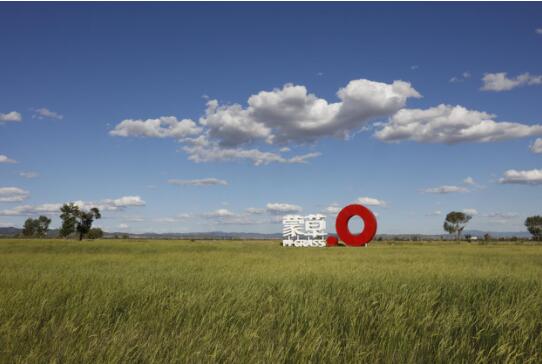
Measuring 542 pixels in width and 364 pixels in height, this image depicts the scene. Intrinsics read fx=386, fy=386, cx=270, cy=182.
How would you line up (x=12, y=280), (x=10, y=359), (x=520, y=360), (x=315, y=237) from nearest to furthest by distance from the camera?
(x=10, y=359), (x=520, y=360), (x=12, y=280), (x=315, y=237)

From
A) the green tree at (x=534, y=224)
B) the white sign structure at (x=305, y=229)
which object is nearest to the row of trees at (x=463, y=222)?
the green tree at (x=534, y=224)

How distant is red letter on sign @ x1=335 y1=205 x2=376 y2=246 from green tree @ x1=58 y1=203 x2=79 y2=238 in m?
67.6

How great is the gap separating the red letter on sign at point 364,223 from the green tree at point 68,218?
222ft

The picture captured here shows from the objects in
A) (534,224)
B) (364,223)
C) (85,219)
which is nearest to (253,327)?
(364,223)

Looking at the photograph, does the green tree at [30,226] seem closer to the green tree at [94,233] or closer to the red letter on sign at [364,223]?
the green tree at [94,233]

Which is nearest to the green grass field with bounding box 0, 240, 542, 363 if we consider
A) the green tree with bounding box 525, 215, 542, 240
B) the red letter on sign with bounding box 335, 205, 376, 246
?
the red letter on sign with bounding box 335, 205, 376, 246

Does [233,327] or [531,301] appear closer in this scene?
[233,327]

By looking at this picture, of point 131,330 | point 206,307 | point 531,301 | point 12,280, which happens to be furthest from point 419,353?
point 12,280

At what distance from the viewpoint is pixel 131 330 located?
4594 millimetres

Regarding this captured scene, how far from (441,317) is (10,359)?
5.26 m

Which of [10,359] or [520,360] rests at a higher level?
[10,359]

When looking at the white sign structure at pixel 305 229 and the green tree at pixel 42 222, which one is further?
the green tree at pixel 42 222

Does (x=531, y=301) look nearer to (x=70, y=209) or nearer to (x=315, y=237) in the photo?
(x=315, y=237)

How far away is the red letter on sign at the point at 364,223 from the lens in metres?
39.6
